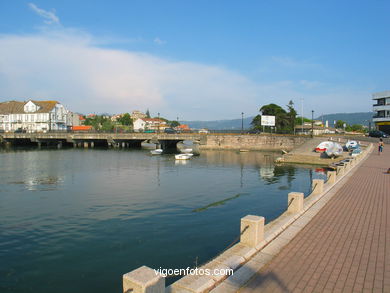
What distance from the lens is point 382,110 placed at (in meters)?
84.6

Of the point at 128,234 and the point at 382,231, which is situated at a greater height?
the point at 382,231

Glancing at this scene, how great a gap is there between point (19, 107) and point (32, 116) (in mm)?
10109

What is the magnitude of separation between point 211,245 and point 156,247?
2547mm

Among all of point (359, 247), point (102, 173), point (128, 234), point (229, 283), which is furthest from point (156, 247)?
point (102, 173)

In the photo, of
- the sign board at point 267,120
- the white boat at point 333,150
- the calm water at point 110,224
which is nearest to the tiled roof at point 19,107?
the sign board at point 267,120

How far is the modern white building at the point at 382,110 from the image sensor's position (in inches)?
3248

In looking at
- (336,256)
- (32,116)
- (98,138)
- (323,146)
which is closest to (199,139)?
(98,138)

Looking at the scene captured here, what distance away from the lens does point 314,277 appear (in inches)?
272

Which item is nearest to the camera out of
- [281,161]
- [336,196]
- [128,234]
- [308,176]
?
[128,234]

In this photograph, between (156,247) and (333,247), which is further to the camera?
(156,247)

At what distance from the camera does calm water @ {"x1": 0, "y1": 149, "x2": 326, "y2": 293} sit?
10836mm

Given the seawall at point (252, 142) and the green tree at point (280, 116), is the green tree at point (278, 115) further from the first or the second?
the seawall at point (252, 142)

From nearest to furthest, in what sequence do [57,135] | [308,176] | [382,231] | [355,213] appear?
[382,231] → [355,213] → [308,176] → [57,135]

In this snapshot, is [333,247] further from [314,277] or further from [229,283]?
[229,283]
